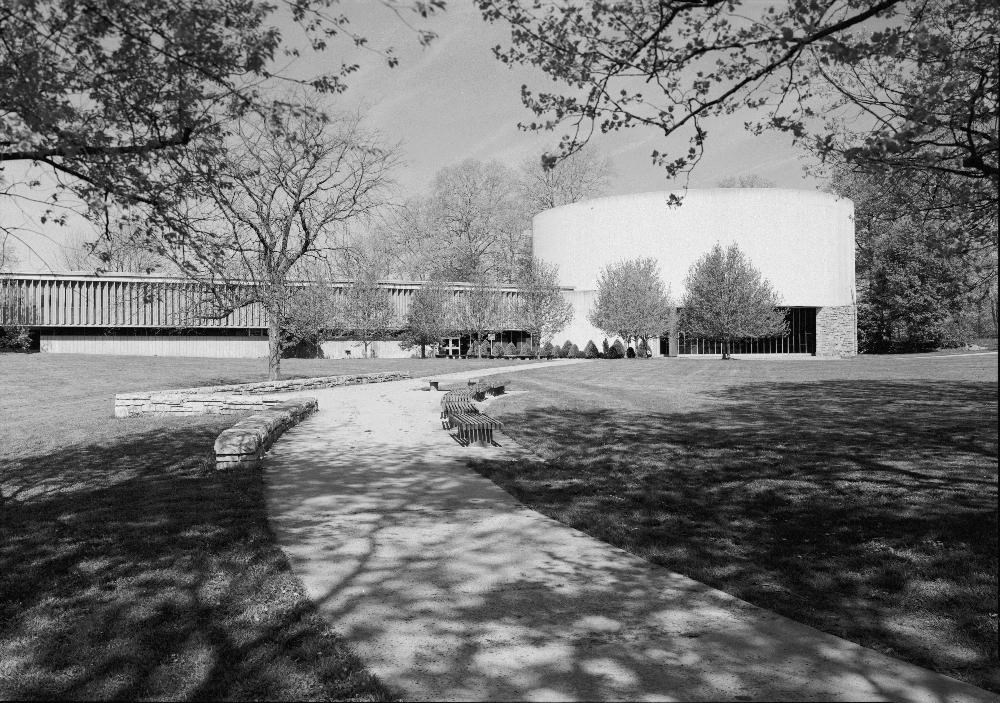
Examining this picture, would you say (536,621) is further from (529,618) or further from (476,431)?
(476,431)

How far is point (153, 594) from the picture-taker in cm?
462

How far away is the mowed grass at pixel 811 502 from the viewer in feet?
14.5

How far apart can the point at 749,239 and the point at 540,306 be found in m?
15.6

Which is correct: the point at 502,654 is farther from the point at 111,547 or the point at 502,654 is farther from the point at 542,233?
the point at 542,233

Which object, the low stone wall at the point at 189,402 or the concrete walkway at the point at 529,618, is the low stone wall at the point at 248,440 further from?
the low stone wall at the point at 189,402

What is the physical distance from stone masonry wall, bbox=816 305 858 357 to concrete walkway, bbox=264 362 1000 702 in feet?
175

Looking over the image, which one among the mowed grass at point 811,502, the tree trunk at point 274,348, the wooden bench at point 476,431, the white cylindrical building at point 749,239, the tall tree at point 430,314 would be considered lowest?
the mowed grass at point 811,502

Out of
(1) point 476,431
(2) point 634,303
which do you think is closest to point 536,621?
(1) point 476,431

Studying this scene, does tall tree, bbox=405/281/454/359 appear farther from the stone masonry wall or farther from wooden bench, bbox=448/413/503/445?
wooden bench, bbox=448/413/503/445

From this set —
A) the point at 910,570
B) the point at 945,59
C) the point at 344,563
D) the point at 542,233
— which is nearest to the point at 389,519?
the point at 344,563

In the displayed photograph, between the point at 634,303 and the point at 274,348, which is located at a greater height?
the point at 634,303

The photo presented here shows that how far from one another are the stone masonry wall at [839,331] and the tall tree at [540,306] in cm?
1876

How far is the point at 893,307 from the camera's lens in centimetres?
5528

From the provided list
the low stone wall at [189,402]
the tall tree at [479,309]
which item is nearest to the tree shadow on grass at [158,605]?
the low stone wall at [189,402]
